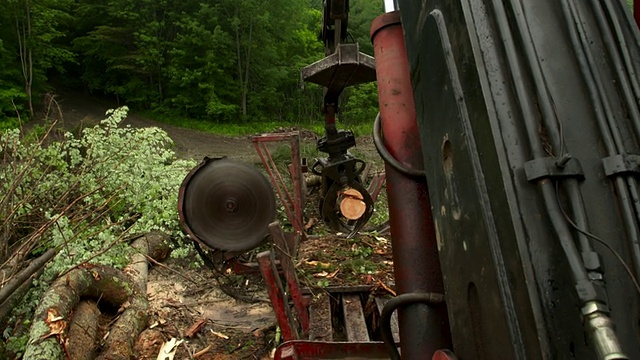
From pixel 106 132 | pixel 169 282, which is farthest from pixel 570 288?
pixel 106 132

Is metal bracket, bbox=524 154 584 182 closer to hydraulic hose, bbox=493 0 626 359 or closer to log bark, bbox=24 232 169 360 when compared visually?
hydraulic hose, bbox=493 0 626 359

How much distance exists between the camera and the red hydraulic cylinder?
1.35m

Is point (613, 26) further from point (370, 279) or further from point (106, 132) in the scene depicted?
point (106, 132)

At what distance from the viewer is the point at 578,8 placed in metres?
0.99

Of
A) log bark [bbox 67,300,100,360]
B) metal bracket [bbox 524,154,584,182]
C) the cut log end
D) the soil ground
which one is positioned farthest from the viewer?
the cut log end

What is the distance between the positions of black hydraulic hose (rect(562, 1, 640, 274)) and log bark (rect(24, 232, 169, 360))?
170 inches

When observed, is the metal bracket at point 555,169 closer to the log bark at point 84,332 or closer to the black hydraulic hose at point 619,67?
the black hydraulic hose at point 619,67

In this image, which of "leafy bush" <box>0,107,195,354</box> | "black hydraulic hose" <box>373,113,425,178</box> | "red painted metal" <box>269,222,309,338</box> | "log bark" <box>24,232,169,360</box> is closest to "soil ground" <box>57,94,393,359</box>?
"log bark" <box>24,232,169,360</box>

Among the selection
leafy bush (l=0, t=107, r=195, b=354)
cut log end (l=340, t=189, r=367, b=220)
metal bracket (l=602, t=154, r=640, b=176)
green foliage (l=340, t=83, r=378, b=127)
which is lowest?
metal bracket (l=602, t=154, r=640, b=176)

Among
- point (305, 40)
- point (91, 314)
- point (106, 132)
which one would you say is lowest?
point (91, 314)

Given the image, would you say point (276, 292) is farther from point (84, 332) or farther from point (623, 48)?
point (623, 48)

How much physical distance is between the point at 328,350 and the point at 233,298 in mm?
4833

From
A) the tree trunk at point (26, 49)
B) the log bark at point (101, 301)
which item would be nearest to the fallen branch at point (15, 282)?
the log bark at point (101, 301)

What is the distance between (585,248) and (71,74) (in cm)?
3144
